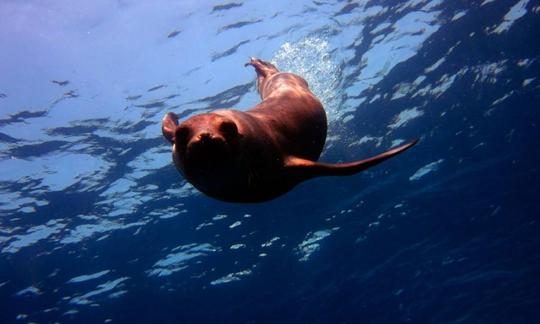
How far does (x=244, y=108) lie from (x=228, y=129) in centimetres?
1128

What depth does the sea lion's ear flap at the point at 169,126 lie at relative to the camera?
3.47m

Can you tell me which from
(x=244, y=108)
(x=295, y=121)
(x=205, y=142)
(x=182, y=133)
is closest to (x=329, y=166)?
(x=295, y=121)

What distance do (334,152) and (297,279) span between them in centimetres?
1096

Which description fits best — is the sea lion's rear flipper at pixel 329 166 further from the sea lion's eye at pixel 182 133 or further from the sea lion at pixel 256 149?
the sea lion's eye at pixel 182 133

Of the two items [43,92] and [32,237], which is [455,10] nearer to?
[43,92]

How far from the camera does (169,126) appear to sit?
3.64 m

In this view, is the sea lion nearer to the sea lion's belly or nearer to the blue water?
the sea lion's belly

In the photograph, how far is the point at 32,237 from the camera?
15.8m

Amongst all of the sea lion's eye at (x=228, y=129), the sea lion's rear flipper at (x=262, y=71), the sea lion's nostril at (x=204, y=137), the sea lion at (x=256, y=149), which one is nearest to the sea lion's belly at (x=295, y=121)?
the sea lion at (x=256, y=149)

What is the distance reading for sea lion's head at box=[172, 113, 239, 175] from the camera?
2354mm

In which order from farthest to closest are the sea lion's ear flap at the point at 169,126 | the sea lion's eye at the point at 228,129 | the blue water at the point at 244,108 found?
the blue water at the point at 244,108 → the sea lion's ear flap at the point at 169,126 → the sea lion's eye at the point at 228,129

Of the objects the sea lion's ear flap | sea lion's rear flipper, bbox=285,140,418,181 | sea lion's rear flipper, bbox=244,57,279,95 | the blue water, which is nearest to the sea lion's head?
sea lion's rear flipper, bbox=285,140,418,181

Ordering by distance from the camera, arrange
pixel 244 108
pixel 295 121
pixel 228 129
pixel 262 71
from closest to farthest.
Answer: pixel 228 129 < pixel 295 121 < pixel 262 71 < pixel 244 108

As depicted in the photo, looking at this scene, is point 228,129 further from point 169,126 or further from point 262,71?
point 262,71
